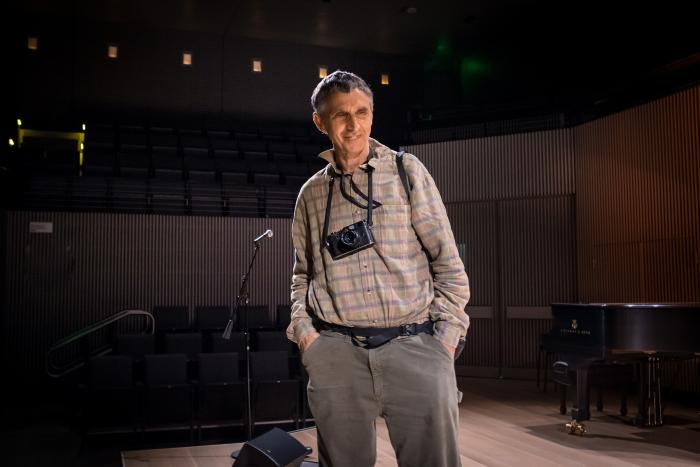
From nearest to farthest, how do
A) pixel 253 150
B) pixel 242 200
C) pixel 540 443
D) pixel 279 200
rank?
pixel 540 443
pixel 242 200
pixel 279 200
pixel 253 150

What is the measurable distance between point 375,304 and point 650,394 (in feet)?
14.1

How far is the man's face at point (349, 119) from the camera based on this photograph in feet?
4.92

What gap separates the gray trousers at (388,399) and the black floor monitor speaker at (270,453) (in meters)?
1.69

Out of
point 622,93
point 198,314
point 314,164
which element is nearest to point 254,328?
point 198,314

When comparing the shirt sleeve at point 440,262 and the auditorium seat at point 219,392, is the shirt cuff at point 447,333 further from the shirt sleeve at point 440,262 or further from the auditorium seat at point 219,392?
the auditorium seat at point 219,392

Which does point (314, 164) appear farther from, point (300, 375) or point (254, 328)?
point (300, 375)

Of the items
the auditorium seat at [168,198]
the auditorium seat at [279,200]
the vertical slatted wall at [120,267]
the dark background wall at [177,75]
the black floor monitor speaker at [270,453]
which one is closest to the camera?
the black floor monitor speaker at [270,453]

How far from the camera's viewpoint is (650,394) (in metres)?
4.96

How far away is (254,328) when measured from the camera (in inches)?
275

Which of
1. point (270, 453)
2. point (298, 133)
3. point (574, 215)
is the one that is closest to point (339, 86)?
point (270, 453)

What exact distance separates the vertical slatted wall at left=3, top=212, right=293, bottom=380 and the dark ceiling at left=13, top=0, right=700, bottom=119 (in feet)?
10.9

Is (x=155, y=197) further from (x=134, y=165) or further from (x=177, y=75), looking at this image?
(x=177, y=75)

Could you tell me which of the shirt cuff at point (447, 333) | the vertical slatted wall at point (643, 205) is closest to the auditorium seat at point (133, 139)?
the vertical slatted wall at point (643, 205)

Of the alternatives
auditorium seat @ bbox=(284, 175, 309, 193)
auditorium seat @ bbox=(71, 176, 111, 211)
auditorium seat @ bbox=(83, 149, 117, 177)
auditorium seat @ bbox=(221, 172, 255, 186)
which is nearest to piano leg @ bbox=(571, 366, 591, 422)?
auditorium seat @ bbox=(284, 175, 309, 193)
